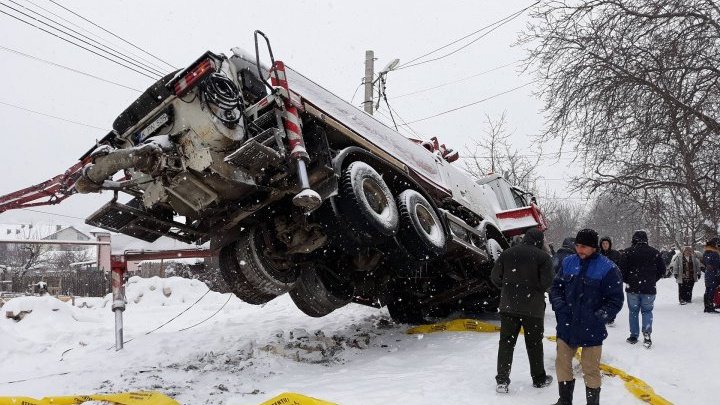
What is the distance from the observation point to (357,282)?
7.04 metres

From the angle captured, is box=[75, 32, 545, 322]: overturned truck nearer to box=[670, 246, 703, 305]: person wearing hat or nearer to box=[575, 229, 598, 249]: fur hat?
box=[575, 229, 598, 249]: fur hat

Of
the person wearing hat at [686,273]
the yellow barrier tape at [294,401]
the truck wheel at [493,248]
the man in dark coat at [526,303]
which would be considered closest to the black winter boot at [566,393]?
the man in dark coat at [526,303]

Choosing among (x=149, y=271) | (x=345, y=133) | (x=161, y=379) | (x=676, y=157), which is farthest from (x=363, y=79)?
(x=149, y=271)

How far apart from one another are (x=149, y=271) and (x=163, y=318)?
17.9 meters

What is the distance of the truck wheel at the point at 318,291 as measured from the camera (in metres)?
6.32

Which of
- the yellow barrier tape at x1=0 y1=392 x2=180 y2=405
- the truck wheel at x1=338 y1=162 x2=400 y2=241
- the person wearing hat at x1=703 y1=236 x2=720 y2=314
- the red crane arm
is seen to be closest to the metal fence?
the red crane arm

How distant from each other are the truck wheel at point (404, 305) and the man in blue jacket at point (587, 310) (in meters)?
4.02

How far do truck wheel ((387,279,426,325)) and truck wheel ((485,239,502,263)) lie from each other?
135 centimetres

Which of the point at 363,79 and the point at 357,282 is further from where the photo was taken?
the point at 363,79

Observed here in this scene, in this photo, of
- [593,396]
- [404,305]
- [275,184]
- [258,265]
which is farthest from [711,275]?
[275,184]

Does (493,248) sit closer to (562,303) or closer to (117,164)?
(562,303)

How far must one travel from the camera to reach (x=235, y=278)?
623 cm

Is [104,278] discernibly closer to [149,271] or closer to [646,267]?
[149,271]

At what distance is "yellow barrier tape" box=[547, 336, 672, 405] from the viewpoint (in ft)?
14.1
